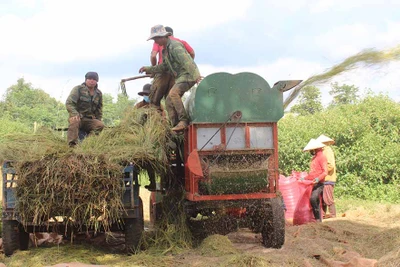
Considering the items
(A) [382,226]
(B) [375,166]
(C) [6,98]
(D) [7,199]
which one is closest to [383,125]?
(B) [375,166]

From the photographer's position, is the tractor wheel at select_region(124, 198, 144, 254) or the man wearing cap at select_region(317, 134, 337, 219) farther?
the man wearing cap at select_region(317, 134, 337, 219)

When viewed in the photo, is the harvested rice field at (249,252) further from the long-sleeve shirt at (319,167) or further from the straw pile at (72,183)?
the long-sleeve shirt at (319,167)

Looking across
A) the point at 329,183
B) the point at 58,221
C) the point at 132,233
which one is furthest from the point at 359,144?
the point at 58,221

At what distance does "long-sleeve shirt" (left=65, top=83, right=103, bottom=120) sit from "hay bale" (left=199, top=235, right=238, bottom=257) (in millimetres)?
2815

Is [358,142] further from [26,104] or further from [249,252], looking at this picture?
[26,104]

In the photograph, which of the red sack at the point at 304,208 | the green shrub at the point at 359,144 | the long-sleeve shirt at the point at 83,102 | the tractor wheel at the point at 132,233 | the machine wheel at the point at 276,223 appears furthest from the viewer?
the green shrub at the point at 359,144

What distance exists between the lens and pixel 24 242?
6.71 metres

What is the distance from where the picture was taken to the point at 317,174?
374 inches

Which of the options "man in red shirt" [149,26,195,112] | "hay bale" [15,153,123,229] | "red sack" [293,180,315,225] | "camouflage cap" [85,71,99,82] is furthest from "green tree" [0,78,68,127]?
"hay bale" [15,153,123,229]

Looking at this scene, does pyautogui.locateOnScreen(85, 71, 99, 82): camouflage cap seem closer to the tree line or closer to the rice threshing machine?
the rice threshing machine

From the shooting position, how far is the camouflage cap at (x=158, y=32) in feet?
25.4

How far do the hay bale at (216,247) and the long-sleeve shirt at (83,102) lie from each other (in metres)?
2.82

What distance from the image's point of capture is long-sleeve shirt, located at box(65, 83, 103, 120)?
7.88 meters

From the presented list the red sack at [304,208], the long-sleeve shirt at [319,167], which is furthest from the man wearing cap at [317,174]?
the red sack at [304,208]
